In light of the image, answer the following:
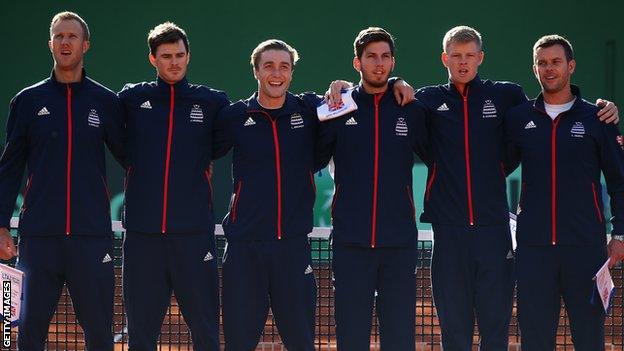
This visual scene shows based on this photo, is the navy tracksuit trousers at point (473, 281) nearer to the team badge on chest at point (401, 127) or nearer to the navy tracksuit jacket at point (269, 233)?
the team badge on chest at point (401, 127)

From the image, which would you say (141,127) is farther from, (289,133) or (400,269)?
(400,269)

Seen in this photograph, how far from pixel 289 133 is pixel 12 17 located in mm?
6954

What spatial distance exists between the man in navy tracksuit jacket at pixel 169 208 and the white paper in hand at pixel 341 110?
52 cm

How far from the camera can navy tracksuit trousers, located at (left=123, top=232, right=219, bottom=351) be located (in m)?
4.60

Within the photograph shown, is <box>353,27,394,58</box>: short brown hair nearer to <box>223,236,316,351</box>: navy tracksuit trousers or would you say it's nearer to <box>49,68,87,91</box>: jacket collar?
<box>223,236,316,351</box>: navy tracksuit trousers

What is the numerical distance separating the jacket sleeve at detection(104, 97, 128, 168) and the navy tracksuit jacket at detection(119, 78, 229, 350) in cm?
4

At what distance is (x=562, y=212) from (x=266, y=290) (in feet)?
4.56

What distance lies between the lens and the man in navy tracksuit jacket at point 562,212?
4.54 m

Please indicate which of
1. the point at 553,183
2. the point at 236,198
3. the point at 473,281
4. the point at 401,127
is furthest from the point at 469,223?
the point at 236,198

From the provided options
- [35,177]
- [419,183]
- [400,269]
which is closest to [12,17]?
[419,183]

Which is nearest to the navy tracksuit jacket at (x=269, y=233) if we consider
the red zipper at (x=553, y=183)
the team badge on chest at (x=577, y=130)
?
the red zipper at (x=553, y=183)

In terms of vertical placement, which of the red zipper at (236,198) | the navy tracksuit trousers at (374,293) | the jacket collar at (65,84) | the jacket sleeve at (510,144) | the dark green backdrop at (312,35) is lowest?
the navy tracksuit trousers at (374,293)

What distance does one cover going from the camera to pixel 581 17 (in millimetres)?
10422

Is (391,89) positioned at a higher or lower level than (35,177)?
higher
